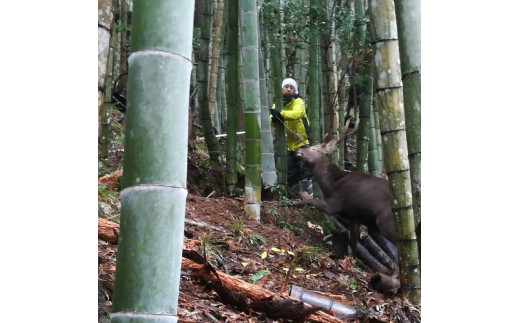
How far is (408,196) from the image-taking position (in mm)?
2174

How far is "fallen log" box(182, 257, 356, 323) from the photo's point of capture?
2.01 meters

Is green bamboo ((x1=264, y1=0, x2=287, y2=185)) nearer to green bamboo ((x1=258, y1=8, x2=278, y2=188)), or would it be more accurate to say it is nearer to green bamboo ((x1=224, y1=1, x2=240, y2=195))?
green bamboo ((x1=258, y1=8, x2=278, y2=188))

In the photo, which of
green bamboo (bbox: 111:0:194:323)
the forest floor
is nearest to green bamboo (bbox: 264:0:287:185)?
the forest floor

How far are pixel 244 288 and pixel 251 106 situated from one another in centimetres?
103

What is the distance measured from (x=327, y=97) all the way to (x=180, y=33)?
1.58 metres

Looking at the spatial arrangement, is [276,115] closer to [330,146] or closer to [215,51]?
[330,146]

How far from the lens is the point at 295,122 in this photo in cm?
312

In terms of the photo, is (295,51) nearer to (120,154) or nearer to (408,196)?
(408,196)

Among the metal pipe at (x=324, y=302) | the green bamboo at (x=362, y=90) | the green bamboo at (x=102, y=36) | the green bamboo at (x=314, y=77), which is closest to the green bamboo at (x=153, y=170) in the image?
the green bamboo at (x=102, y=36)

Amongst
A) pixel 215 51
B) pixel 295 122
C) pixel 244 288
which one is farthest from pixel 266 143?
pixel 244 288

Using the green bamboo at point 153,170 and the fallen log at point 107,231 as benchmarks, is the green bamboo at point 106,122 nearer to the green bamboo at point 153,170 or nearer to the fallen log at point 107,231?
the fallen log at point 107,231

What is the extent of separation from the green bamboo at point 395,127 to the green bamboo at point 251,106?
2.21ft

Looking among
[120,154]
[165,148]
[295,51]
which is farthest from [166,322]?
[295,51]

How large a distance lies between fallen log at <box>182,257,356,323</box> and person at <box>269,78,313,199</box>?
1098 mm
